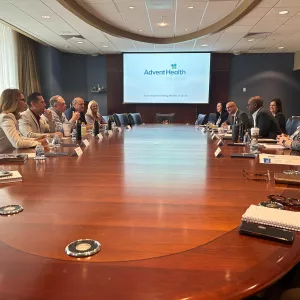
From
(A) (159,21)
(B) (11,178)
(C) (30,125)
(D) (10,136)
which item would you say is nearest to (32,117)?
(C) (30,125)

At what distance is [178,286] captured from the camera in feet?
2.26

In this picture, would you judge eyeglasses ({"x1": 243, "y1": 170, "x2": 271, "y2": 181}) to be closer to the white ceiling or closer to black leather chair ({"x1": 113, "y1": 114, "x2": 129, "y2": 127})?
the white ceiling

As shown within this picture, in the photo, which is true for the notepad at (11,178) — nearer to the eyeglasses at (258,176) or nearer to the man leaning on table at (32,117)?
the eyeglasses at (258,176)

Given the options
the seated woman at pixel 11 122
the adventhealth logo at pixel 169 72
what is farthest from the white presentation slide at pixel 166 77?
the seated woman at pixel 11 122

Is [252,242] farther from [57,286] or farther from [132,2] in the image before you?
[132,2]

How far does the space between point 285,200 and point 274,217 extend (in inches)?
10.2

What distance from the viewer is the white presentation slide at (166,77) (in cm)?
971

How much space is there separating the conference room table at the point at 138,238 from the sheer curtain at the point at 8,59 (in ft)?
21.6

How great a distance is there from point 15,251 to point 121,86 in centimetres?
960

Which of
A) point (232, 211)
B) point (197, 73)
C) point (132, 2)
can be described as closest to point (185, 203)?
point (232, 211)

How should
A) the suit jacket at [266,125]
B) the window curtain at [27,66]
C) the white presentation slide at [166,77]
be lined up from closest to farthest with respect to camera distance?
the suit jacket at [266,125] → the window curtain at [27,66] → the white presentation slide at [166,77]

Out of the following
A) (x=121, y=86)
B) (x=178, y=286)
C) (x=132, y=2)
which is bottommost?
(x=178, y=286)

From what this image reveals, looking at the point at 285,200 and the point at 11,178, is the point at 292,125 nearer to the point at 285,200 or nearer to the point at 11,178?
the point at 285,200

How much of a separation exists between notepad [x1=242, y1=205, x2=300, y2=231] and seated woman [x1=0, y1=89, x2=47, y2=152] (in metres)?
2.17
